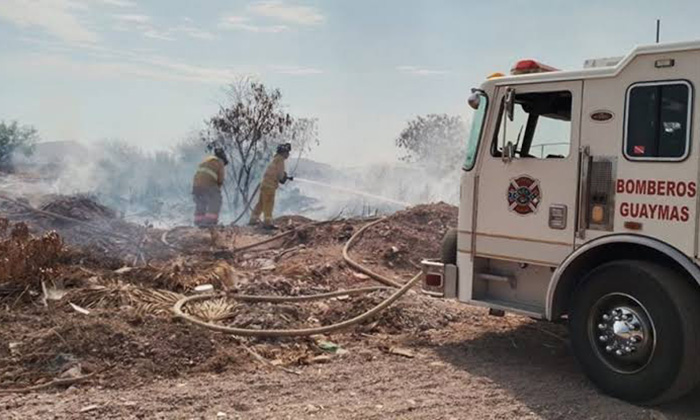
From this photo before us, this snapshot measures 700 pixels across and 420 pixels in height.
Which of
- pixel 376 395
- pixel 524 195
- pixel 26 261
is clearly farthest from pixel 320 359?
pixel 26 261

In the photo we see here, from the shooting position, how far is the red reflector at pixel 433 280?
19.9ft

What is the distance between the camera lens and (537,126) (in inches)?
221

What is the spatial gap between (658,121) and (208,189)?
1033 centimetres

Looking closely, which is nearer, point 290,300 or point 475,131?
point 475,131

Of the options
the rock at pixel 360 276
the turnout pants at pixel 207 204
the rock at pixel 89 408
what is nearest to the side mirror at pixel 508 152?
the rock at pixel 89 408

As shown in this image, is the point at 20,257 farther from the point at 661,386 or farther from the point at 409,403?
the point at 661,386

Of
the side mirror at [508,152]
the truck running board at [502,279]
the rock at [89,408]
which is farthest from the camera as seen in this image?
the truck running board at [502,279]

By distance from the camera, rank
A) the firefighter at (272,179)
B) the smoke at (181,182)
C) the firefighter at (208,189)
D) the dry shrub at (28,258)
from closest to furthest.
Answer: the dry shrub at (28,258)
the firefighter at (208,189)
the firefighter at (272,179)
the smoke at (181,182)

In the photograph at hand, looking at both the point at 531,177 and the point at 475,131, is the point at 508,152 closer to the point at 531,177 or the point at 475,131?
the point at 531,177

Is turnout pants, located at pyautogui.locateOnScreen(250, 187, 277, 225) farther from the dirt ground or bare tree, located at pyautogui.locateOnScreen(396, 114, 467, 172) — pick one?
bare tree, located at pyautogui.locateOnScreen(396, 114, 467, 172)

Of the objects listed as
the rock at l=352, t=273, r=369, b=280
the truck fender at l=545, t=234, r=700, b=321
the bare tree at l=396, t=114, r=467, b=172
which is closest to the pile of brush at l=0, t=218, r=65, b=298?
the rock at l=352, t=273, r=369, b=280

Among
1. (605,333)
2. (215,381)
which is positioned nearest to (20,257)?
(215,381)

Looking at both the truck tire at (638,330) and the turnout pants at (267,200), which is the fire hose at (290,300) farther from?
the turnout pants at (267,200)

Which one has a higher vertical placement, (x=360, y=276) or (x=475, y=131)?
(x=475, y=131)
